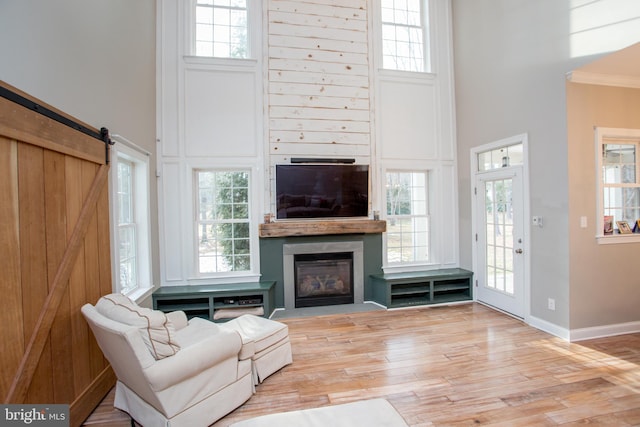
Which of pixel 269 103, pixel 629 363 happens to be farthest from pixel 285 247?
pixel 629 363

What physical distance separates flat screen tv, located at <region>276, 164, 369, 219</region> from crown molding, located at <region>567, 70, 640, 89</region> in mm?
2523

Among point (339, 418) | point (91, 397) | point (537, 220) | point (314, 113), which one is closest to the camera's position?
point (339, 418)

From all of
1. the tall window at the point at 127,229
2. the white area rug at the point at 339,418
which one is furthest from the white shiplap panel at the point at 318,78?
the white area rug at the point at 339,418

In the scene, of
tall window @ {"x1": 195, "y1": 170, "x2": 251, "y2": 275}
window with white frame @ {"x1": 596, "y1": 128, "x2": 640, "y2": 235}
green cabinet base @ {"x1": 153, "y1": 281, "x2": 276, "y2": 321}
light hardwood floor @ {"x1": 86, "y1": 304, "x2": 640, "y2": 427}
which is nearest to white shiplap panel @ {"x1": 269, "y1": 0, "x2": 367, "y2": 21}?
tall window @ {"x1": 195, "y1": 170, "x2": 251, "y2": 275}

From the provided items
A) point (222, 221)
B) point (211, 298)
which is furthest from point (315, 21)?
point (211, 298)

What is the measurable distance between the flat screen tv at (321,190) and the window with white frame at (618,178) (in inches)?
108

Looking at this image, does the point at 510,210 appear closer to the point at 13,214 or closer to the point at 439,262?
the point at 439,262

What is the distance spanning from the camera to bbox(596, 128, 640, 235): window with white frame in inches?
128

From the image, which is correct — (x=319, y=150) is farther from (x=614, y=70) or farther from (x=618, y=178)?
(x=618, y=178)

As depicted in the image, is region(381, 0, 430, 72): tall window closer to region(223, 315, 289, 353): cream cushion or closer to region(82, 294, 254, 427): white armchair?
region(223, 315, 289, 353): cream cushion

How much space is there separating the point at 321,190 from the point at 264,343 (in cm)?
237

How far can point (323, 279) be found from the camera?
4.50 meters

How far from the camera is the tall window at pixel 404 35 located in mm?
4875

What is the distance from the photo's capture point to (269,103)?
4.35 m
